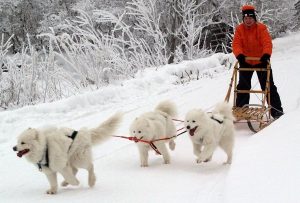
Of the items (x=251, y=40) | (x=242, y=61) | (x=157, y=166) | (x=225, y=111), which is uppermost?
(x=251, y=40)

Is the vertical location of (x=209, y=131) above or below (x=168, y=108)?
below

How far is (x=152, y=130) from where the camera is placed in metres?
5.27

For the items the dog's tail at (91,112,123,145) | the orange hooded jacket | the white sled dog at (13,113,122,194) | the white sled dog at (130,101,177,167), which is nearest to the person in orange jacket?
the orange hooded jacket

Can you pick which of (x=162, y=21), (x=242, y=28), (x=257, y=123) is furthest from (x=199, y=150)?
(x=162, y=21)

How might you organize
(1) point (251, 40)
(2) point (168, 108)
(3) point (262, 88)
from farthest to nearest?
(3) point (262, 88) < (1) point (251, 40) < (2) point (168, 108)

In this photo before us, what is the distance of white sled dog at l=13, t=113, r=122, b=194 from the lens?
4.24 metres

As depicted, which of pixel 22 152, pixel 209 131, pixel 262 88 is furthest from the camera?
pixel 262 88

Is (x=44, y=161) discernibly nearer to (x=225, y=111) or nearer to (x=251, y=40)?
(x=225, y=111)

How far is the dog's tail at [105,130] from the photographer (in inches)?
185

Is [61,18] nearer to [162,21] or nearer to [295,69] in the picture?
[162,21]

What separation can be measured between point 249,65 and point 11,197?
4.44 m

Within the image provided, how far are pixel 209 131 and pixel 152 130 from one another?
68cm

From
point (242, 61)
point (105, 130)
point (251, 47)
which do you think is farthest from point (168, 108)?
point (251, 47)

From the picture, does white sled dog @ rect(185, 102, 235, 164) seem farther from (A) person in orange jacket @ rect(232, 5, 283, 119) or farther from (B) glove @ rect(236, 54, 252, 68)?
(A) person in orange jacket @ rect(232, 5, 283, 119)
